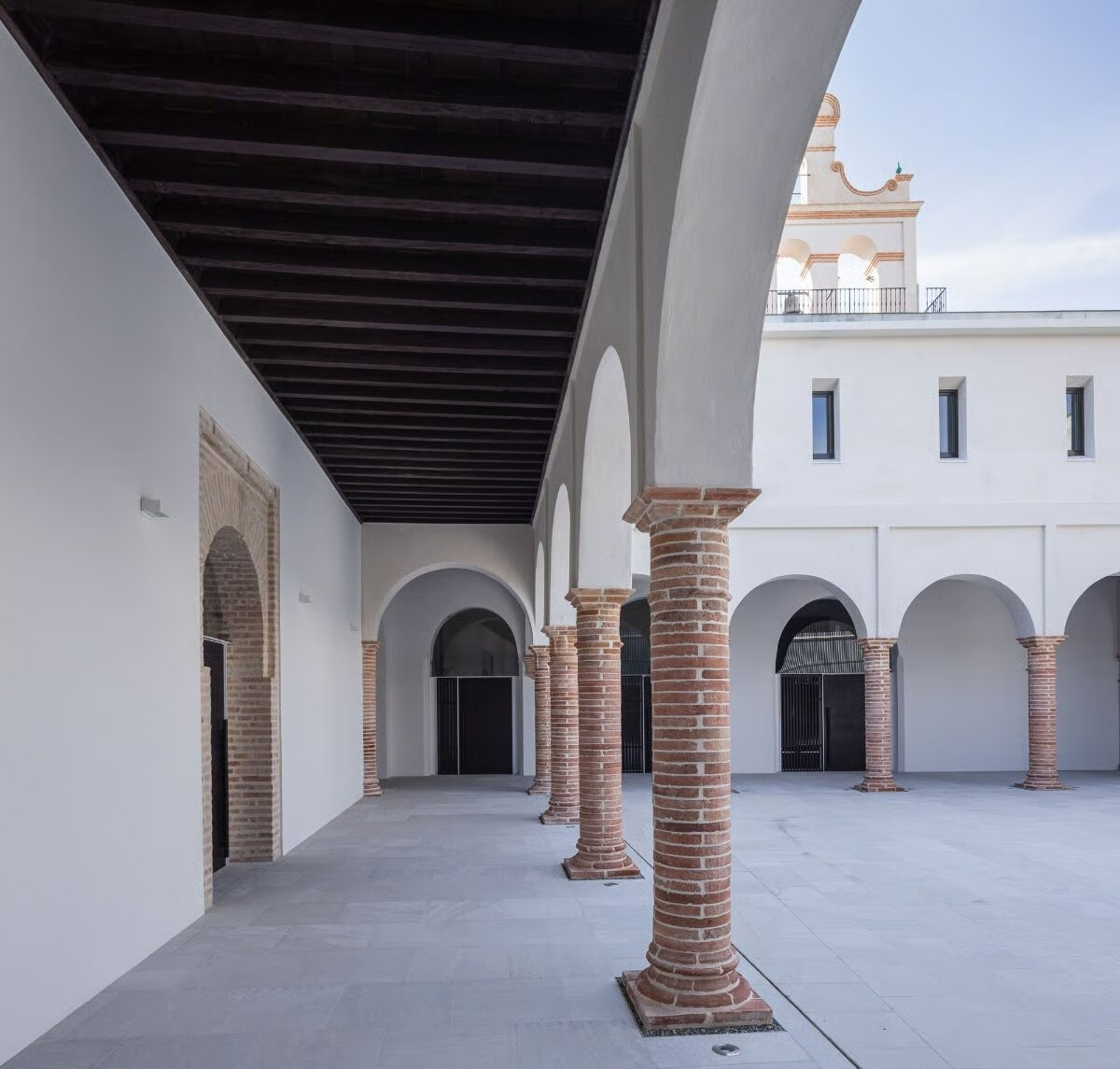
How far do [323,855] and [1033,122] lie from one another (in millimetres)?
9298

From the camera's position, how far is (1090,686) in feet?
65.8

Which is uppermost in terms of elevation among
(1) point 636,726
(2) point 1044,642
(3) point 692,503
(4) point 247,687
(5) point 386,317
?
(5) point 386,317

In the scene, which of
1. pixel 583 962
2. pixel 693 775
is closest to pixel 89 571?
pixel 693 775

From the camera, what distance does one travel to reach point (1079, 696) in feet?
65.7

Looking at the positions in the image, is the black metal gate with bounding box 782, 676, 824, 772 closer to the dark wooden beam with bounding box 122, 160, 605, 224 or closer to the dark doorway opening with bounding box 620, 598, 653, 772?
the dark doorway opening with bounding box 620, 598, 653, 772

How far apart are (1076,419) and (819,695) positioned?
6.86 metres

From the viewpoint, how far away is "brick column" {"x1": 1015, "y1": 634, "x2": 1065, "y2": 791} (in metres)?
16.7

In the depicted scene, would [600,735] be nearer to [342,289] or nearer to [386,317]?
[386,317]

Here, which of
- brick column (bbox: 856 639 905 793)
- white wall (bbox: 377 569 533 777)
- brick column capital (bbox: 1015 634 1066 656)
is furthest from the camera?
white wall (bbox: 377 569 533 777)

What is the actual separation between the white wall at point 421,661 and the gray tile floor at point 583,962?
30.1ft

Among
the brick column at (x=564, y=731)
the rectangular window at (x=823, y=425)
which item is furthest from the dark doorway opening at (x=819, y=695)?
the brick column at (x=564, y=731)

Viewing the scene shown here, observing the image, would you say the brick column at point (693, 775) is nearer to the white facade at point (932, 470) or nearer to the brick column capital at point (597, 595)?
the brick column capital at point (597, 595)

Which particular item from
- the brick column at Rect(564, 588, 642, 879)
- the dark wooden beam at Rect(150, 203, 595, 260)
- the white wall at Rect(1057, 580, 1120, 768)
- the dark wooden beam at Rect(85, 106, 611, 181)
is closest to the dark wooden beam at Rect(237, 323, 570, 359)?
the dark wooden beam at Rect(150, 203, 595, 260)

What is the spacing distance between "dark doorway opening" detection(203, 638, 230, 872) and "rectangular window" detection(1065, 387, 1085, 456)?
14810 millimetres
